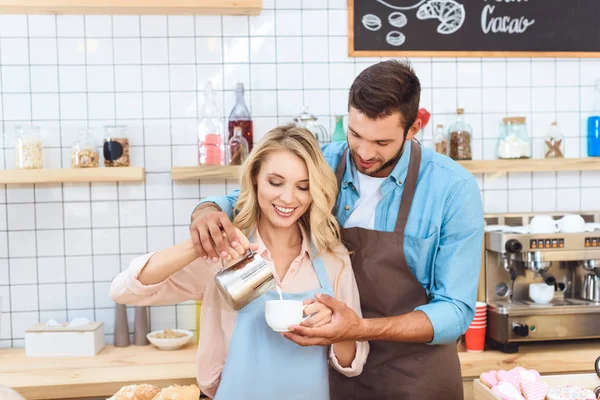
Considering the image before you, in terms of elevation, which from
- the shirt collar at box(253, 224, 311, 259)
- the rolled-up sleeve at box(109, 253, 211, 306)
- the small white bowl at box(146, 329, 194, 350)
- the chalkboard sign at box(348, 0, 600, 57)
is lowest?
the small white bowl at box(146, 329, 194, 350)

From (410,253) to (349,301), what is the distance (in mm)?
244

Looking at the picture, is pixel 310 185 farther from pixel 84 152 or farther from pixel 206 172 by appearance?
pixel 84 152

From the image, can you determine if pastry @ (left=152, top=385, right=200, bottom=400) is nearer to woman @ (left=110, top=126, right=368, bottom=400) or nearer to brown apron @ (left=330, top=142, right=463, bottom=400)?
woman @ (left=110, top=126, right=368, bottom=400)

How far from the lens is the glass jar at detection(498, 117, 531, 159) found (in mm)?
3002

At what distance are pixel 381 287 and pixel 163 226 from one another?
52.8 inches

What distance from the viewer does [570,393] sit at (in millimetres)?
1564

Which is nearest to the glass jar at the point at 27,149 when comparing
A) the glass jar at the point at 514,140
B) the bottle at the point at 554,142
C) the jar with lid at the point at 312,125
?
the jar with lid at the point at 312,125

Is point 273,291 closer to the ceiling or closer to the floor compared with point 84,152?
closer to the floor

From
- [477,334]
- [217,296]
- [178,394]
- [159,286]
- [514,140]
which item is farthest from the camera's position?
[514,140]

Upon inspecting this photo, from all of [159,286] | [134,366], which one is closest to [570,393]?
[159,286]

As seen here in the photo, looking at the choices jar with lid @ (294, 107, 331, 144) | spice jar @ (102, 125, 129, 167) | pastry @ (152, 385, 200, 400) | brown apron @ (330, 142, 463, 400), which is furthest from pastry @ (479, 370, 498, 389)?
spice jar @ (102, 125, 129, 167)

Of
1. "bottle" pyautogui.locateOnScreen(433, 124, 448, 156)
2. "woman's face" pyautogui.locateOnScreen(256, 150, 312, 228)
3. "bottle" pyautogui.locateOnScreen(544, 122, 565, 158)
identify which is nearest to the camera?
"woman's face" pyautogui.locateOnScreen(256, 150, 312, 228)

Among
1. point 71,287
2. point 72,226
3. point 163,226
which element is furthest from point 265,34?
point 71,287

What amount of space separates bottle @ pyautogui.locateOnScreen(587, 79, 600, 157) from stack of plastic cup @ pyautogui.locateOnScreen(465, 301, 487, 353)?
100 centimetres
